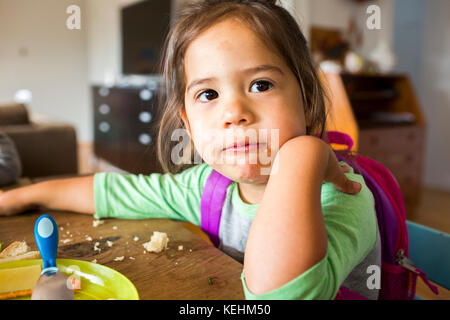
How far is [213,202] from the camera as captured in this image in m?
0.70

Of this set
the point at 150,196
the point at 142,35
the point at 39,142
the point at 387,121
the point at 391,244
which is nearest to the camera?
the point at 391,244

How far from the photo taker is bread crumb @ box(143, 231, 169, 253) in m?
0.52

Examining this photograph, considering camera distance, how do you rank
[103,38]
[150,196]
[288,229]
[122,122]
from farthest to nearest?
[103,38] < [122,122] < [150,196] < [288,229]

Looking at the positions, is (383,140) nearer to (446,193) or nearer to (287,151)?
(446,193)

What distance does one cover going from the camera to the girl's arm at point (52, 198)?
27.3 inches

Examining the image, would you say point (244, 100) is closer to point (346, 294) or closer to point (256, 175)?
point (256, 175)

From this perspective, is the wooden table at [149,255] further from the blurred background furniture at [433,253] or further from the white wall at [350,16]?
the white wall at [350,16]

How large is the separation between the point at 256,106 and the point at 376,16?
30cm

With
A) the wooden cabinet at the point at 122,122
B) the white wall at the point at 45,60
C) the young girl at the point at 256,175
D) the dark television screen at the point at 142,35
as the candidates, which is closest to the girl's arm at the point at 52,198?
the young girl at the point at 256,175

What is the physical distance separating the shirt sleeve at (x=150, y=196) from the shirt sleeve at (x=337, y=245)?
29 centimetres

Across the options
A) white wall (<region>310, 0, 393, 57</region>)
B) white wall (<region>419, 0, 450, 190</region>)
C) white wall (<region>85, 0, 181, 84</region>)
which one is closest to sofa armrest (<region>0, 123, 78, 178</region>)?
white wall (<region>310, 0, 393, 57</region>)

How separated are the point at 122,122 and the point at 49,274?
3.44m

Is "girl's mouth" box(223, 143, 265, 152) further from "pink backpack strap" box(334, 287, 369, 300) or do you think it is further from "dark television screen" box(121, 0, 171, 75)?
"dark television screen" box(121, 0, 171, 75)

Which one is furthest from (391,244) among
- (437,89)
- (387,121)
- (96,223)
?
(437,89)
